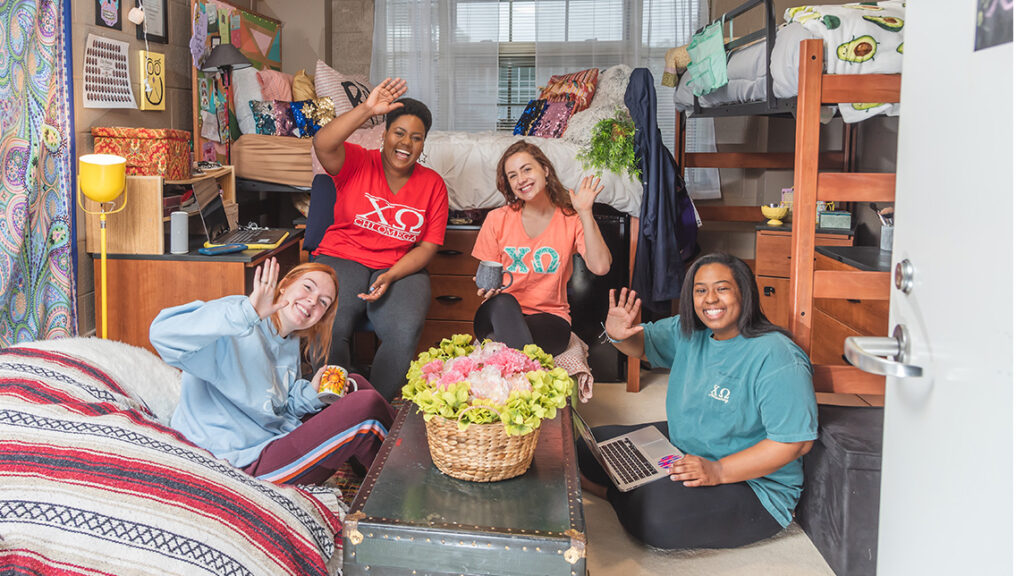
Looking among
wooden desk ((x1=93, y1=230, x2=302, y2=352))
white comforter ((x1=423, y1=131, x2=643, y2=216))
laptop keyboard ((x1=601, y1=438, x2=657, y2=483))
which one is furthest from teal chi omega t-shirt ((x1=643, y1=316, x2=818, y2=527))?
wooden desk ((x1=93, y1=230, x2=302, y2=352))

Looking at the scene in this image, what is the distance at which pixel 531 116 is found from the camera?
4398mm

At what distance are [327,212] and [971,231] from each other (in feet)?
9.24

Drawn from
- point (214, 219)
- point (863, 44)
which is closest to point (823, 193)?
point (863, 44)

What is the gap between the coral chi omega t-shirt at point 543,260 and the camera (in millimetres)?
3092

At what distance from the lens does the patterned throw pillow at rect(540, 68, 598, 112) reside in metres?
4.25

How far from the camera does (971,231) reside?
2.60ft

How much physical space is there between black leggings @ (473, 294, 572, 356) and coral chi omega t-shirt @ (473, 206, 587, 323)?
0.07m

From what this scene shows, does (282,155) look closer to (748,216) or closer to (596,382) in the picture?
(596,382)

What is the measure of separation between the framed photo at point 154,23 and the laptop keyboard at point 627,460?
2459mm

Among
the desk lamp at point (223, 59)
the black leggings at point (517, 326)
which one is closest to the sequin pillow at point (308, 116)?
the desk lamp at point (223, 59)

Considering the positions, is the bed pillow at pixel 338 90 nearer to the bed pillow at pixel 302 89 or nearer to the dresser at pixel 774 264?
the bed pillow at pixel 302 89

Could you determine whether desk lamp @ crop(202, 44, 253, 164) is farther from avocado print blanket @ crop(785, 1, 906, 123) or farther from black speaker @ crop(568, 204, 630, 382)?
avocado print blanket @ crop(785, 1, 906, 123)

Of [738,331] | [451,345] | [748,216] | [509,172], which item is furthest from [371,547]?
[748,216]

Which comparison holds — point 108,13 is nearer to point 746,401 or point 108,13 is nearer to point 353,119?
point 353,119
